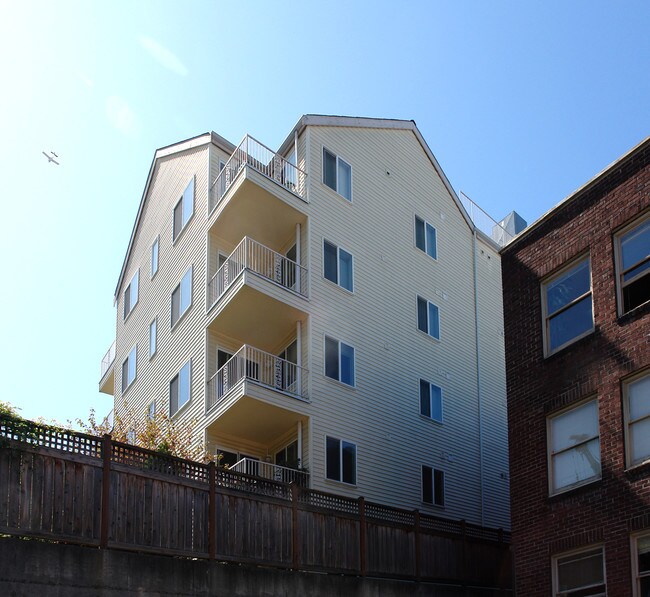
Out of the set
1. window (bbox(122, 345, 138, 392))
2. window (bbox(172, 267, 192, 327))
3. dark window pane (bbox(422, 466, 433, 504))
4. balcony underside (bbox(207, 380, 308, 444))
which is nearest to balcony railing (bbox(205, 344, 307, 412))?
balcony underside (bbox(207, 380, 308, 444))

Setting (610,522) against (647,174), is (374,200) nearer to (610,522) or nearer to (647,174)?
(647,174)

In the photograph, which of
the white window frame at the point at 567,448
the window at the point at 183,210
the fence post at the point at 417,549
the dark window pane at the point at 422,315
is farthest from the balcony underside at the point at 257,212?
the white window frame at the point at 567,448

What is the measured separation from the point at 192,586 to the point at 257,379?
9529mm

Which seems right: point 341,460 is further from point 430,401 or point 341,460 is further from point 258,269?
point 258,269

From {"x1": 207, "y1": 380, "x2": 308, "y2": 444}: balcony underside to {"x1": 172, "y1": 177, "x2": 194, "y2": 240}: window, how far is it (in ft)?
25.2

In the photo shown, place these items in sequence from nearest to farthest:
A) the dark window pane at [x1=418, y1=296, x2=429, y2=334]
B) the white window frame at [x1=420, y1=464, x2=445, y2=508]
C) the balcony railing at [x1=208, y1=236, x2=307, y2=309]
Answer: the balcony railing at [x1=208, y1=236, x2=307, y2=309] < the white window frame at [x1=420, y1=464, x2=445, y2=508] < the dark window pane at [x1=418, y1=296, x2=429, y2=334]

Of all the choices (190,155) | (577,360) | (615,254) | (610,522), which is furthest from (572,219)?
(190,155)

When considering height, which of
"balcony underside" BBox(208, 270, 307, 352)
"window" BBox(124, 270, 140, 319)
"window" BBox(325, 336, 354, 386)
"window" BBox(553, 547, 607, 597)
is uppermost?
"window" BBox(124, 270, 140, 319)

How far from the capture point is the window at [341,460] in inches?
1033

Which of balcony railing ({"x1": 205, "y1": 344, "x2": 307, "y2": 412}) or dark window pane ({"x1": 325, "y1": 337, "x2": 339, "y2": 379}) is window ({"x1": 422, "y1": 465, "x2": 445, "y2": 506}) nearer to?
dark window pane ({"x1": 325, "y1": 337, "x2": 339, "y2": 379})

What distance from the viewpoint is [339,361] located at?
2783 cm

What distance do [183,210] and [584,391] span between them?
1667 centimetres

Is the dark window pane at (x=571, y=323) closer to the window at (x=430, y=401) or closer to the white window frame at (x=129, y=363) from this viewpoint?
the window at (x=430, y=401)

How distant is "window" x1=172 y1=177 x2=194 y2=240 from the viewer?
31047mm
